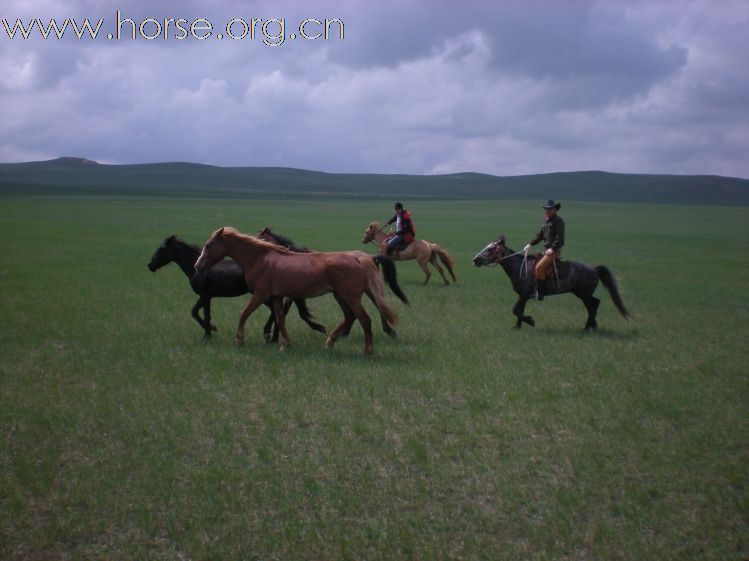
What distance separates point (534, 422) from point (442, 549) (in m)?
2.79

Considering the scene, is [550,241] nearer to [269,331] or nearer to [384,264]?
[384,264]

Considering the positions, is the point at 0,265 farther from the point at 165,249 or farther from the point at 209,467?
the point at 209,467

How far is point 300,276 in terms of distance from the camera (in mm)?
10867

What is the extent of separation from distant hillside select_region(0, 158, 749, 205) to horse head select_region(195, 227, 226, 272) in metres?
120

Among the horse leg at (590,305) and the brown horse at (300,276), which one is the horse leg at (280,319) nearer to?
the brown horse at (300,276)

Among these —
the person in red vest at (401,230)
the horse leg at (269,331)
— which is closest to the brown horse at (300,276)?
the horse leg at (269,331)

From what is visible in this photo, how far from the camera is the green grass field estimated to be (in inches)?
209

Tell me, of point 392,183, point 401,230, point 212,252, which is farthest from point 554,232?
point 392,183

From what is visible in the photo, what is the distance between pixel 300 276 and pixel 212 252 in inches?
56.1

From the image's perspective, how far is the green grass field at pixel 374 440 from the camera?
5.30m

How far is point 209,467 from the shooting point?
21.0 feet

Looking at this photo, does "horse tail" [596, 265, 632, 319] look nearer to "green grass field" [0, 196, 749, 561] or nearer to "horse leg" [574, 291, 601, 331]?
"horse leg" [574, 291, 601, 331]

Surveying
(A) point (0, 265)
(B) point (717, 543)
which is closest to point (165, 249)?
(B) point (717, 543)

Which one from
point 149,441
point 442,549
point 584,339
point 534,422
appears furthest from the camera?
point 584,339
